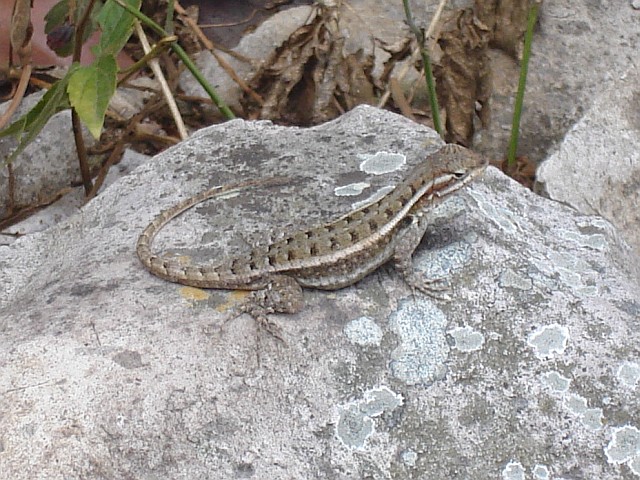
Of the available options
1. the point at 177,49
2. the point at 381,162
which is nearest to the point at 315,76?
the point at 177,49

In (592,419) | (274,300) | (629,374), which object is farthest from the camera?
(274,300)

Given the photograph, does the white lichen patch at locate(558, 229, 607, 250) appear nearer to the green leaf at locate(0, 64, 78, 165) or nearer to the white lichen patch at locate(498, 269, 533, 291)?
the white lichen patch at locate(498, 269, 533, 291)

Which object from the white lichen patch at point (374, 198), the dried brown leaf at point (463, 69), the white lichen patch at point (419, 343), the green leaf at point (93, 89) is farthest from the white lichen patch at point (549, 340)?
the dried brown leaf at point (463, 69)

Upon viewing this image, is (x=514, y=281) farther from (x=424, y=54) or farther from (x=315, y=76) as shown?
(x=315, y=76)

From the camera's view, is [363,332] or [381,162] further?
[381,162]

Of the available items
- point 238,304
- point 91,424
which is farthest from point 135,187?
point 91,424

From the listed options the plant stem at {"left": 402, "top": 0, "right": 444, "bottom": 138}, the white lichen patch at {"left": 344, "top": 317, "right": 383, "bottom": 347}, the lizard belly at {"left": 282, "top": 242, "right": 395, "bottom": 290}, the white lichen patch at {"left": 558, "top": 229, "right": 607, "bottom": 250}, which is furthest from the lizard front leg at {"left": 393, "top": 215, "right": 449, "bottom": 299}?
the plant stem at {"left": 402, "top": 0, "right": 444, "bottom": 138}

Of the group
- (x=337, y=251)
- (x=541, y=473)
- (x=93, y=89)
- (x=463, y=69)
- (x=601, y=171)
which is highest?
(x=93, y=89)
